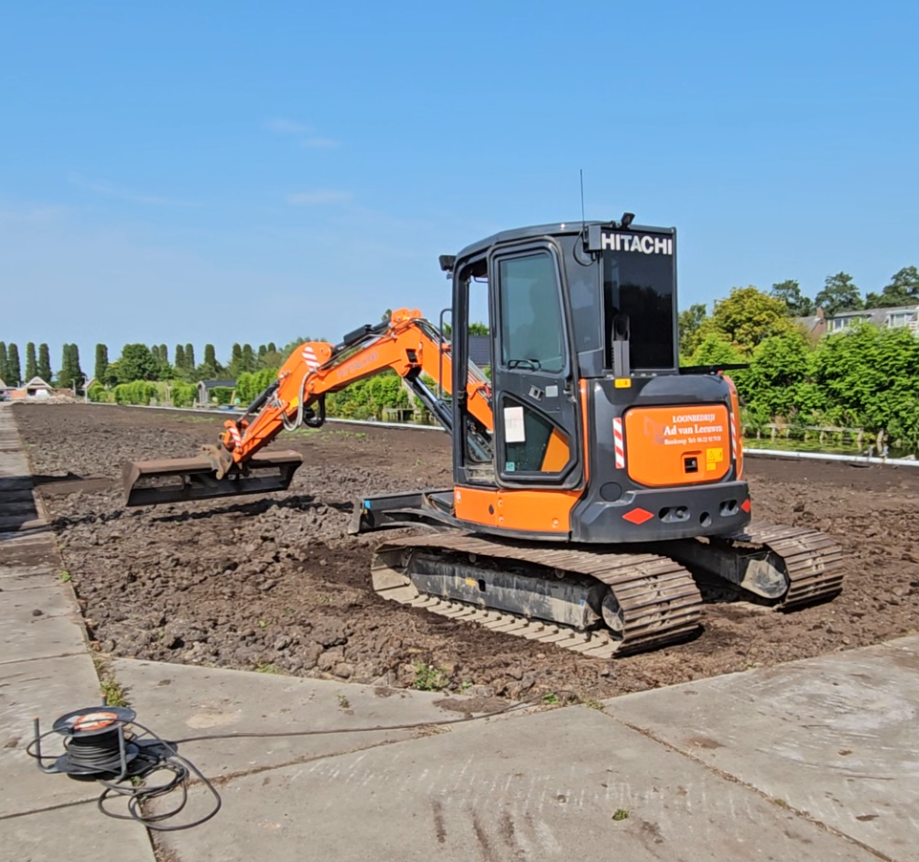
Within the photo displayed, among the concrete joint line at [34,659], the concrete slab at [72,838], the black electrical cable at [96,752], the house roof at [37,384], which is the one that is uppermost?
the house roof at [37,384]

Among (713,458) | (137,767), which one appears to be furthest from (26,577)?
(713,458)

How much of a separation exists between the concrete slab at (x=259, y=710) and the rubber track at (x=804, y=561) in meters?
3.05

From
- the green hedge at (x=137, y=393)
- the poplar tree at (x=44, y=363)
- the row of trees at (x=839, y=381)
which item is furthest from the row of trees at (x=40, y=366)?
the row of trees at (x=839, y=381)

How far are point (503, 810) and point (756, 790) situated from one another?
1.13 m

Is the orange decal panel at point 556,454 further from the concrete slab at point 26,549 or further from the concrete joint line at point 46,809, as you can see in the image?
the concrete slab at point 26,549

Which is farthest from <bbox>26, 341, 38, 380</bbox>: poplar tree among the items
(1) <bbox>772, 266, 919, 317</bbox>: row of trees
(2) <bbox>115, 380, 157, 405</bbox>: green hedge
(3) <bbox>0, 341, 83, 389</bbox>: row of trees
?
(1) <bbox>772, 266, 919, 317</bbox>: row of trees

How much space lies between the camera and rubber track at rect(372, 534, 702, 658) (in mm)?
5809

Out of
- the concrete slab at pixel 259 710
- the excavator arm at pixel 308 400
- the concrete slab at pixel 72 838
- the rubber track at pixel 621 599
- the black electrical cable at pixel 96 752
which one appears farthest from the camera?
the excavator arm at pixel 308 400

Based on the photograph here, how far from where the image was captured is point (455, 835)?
3.64 meters

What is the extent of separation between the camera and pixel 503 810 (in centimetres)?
384

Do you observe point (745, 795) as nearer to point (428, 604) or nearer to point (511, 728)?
point (511, 728)

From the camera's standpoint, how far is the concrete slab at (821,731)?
12.7 ft

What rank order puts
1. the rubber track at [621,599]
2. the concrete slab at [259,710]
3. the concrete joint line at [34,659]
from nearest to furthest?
1. the concrete slab at [259,710]
2. the rubber track at [621,599]
3. the concrete joint line at [34,659]

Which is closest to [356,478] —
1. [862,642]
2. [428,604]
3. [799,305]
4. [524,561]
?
[428,604]
